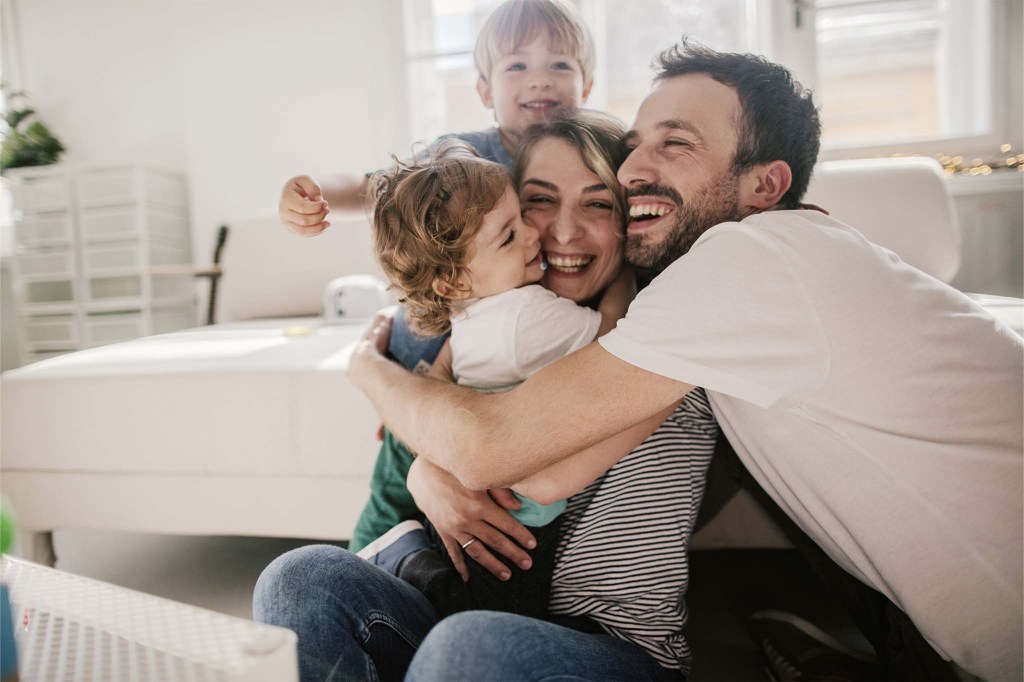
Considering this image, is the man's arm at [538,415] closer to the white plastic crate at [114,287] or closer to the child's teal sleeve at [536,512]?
the child's teal sleeve at [536,512]

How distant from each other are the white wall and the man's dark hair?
3.38 feet

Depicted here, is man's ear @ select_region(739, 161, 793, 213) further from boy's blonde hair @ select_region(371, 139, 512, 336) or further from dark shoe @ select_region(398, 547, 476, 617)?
dark shoe @ select_region(398, 547, 476, 617)

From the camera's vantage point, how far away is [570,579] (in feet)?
2.49

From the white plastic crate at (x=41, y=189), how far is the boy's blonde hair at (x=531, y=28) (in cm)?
106

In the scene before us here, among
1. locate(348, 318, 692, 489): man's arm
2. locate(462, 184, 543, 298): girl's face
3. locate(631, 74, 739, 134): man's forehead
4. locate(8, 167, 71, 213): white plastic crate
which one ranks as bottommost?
locate(348, 318, 692, 489): man's arm

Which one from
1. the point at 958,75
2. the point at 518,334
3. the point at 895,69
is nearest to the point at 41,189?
the point at 518,334

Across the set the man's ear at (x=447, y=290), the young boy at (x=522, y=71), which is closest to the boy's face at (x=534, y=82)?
the young boy at (x=522, y=71)

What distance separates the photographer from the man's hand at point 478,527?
2.47 feet

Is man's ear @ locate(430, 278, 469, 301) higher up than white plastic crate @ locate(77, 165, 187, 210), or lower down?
lower down

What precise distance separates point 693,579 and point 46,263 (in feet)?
4.92

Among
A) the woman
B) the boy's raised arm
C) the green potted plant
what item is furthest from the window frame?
the green potted plant

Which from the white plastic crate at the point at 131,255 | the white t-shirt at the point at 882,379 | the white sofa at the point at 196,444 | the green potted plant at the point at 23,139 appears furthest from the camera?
the white plastic crate at the point at 131,255

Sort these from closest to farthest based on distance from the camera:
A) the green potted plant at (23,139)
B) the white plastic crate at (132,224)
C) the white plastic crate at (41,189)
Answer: the green potted plant at (23,139) < the white plastic crate at (41,189) < the white plastic crate at (132,224)

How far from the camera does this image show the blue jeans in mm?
552
